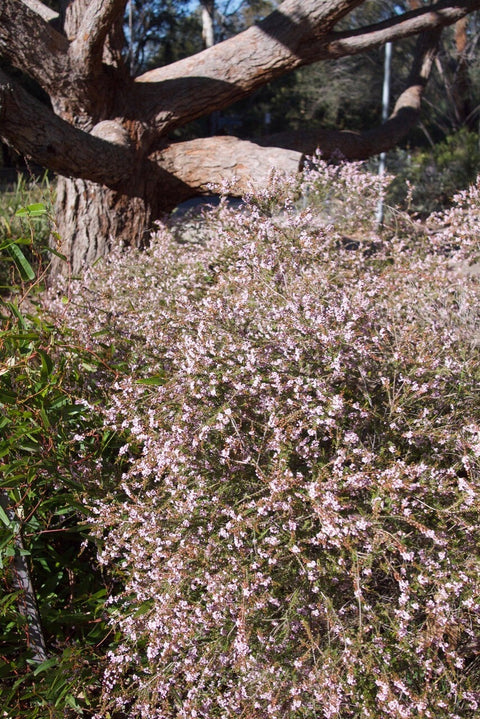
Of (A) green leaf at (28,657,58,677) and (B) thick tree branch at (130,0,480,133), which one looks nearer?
(A) green leaf at (28,657,58,677)

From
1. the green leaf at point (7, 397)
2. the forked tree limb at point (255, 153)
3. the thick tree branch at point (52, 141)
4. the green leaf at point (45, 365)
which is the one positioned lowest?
the green leaf at point (7, 397)

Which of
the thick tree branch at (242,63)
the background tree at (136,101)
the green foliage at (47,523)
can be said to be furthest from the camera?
the thick tree branch at (242,63)

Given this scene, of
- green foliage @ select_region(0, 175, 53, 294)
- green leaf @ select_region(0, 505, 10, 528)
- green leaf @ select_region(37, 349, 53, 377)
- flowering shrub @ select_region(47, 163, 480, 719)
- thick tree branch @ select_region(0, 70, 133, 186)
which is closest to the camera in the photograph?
flowering shrub @ select_region(47, 163, 480, 719)

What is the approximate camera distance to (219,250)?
3.70m

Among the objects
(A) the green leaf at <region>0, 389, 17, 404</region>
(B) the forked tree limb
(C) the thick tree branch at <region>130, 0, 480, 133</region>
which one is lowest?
(A) the green leaf at <region>0, 389, 17, 404</region>

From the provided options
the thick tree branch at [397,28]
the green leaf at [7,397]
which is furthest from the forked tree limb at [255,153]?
the green leaf at [7,397]

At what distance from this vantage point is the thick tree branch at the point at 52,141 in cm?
470

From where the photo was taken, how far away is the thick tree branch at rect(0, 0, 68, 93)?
498cm

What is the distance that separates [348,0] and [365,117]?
2143 centimetres

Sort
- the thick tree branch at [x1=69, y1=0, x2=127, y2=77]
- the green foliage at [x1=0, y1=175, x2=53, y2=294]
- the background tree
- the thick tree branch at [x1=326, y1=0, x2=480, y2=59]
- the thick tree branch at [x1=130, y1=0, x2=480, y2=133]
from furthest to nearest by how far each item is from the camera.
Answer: the thick tree branch at [x1=326, y1=0, x2=480, y2=59] → the thick tree branch at [x1=130, y1=0, x2=480, y2=133] → the background tree → the thick tree branch at [x1=69, y1=0, x2=127, y2=77] → the green foliage at [x1=0, y1=175, x2=53, y2=294]

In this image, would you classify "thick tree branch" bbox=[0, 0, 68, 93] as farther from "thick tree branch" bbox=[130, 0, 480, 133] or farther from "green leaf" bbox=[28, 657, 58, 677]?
"green leaf" bbox=[28, 657, 58, 677]

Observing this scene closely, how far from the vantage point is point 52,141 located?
492 cm

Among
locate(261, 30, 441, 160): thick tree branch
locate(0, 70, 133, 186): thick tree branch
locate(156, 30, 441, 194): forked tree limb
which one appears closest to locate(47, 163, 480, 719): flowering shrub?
locate(156, 30, 441, 194): forked tree limb

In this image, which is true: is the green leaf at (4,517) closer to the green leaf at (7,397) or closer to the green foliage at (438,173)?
the green leaf at (7,397)
